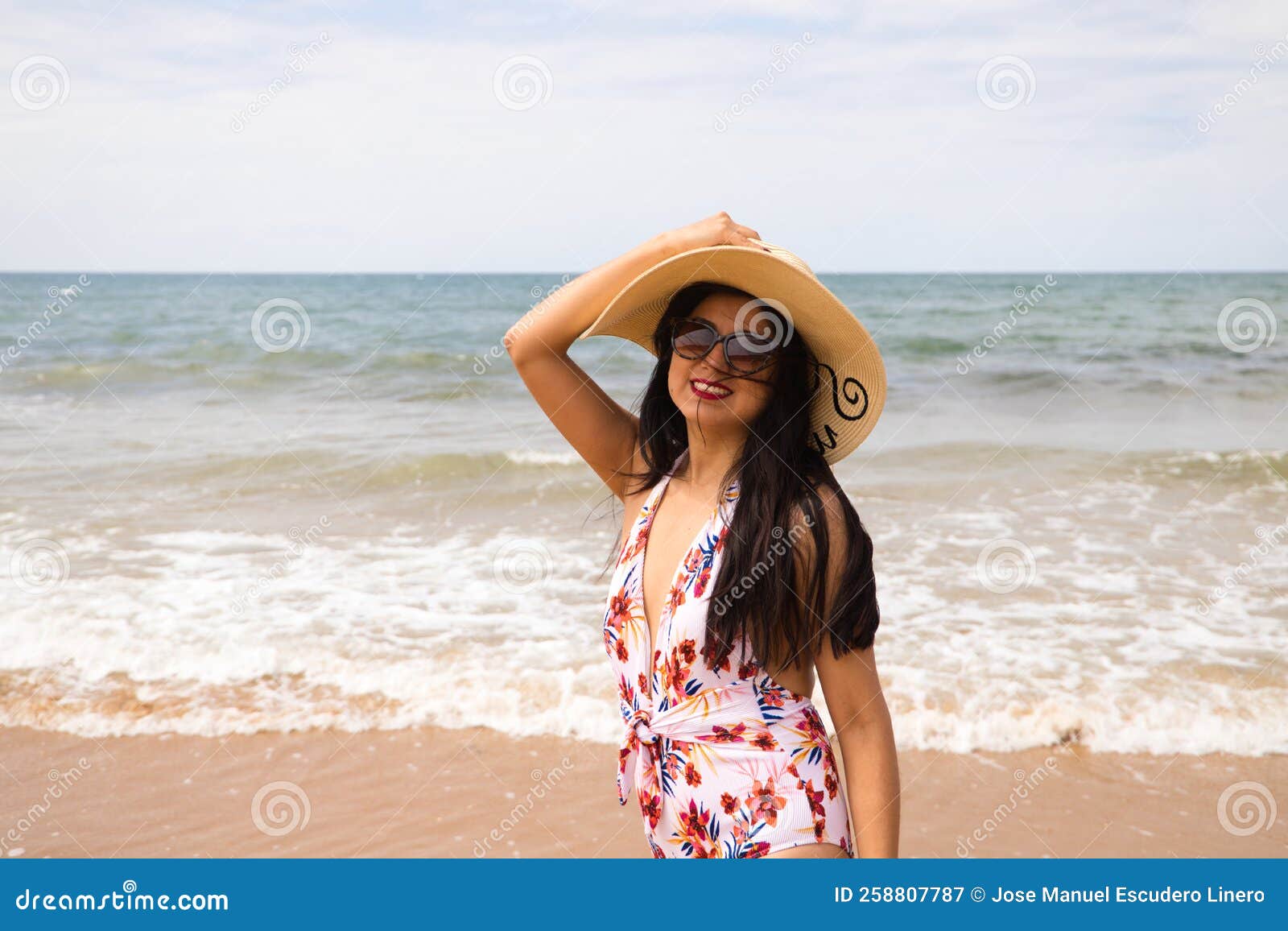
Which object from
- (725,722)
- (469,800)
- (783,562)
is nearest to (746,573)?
(783,562)

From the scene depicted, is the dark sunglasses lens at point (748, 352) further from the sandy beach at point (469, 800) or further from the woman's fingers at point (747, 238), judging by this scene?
the sandy beach at point (469, 800)

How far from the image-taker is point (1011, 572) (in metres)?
7.24

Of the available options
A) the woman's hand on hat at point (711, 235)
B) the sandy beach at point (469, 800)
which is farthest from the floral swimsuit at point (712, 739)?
the sandy beach at point (469, 800)

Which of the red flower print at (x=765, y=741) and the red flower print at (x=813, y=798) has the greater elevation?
the red flower print at (x=765, y=741)

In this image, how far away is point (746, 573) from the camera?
6.36 feet

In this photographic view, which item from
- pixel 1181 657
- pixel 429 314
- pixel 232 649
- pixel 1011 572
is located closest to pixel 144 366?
pixel 429 314

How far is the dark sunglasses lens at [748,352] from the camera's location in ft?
6.72

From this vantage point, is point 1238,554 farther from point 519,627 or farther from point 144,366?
point 144,366

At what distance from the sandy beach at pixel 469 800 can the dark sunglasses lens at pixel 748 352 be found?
263 cm

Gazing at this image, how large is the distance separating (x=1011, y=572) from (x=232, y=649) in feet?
16.3

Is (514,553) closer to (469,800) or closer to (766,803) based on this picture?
(469,800)

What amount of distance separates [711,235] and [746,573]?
2.11 ft

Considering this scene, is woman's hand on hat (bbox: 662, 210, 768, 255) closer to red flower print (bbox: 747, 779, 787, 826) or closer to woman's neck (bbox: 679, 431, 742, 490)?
woman's neck (bbox: 679, 431, 742, 490)

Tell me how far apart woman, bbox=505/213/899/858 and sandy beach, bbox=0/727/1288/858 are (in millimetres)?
2298
